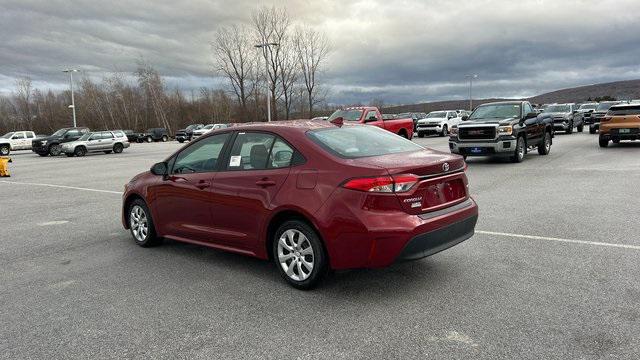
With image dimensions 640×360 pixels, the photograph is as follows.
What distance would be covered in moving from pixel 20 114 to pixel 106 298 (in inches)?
→ 4339

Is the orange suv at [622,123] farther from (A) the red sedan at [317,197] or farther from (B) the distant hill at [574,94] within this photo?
(B) the distant hill at [574,94]

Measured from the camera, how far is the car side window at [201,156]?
5473mm

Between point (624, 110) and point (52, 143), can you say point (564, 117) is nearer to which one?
point (624, 110)

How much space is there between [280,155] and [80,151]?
30680mm

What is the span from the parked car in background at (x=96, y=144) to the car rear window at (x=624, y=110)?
28.5 m

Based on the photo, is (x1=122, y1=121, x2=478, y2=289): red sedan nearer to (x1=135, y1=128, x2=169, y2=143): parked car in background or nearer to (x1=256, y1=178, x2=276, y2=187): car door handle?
(x1=256, y1=178, x2=276, y2=187): car door handle

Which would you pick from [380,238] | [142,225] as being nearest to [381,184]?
[380,238]

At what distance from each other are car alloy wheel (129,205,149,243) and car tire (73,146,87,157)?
27902 mm

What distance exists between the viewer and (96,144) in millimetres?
32438

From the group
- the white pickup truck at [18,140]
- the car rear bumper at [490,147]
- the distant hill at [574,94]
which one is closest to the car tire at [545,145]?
the car rear bumper at [490,147]

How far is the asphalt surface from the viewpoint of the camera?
11.4 ft

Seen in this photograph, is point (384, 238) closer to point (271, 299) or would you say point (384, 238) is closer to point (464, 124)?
point (271, 299)

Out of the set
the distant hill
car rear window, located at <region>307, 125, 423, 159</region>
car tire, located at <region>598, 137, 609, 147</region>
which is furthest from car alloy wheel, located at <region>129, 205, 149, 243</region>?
the distant hill

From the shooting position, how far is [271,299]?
14.5ft
